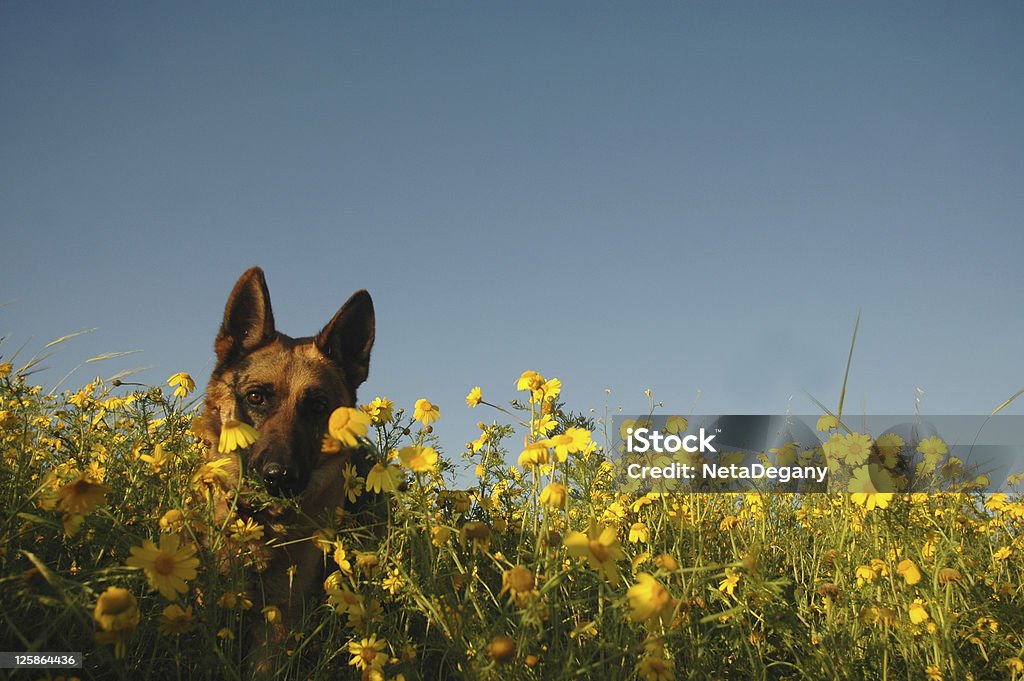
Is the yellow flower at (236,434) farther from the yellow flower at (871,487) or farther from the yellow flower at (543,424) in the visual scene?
the yellow flower at (871,487)

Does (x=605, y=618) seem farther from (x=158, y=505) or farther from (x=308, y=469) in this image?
(x=158, y=505)

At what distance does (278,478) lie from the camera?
321cm

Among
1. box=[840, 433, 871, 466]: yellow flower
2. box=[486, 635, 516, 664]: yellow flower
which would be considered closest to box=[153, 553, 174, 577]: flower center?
box=[486, 635, 516, 664]: yellow flower

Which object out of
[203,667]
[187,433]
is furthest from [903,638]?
[187,433]

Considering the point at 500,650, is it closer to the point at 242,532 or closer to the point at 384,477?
the point at 384,477

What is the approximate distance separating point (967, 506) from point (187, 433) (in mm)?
4204

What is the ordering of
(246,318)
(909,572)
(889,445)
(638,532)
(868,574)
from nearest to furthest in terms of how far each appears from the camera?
1. (909,572)
2. (868,574)
3. (638,532)
4. (889,445)
5. (246,318)

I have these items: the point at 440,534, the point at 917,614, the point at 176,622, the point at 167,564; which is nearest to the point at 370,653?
the point at 440,534

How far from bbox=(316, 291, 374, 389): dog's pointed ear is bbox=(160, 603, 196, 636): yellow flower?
7.77 ft

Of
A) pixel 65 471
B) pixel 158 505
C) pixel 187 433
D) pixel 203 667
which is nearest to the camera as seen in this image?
pixel 203 667

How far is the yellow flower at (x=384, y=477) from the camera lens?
1951 millimetres

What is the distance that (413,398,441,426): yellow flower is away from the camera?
3.68m

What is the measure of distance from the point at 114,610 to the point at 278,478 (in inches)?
59.0

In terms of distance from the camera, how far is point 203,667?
2.43 m
